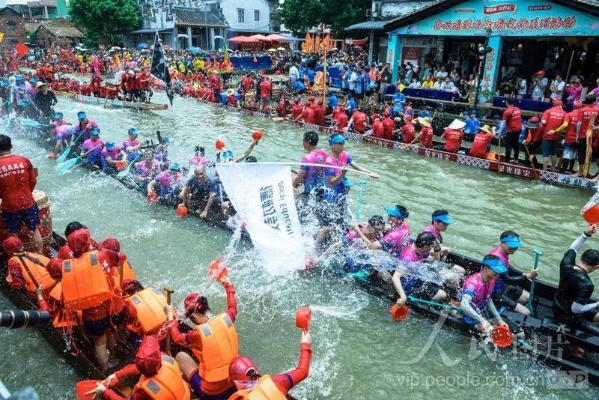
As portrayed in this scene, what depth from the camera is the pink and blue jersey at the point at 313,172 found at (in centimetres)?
707

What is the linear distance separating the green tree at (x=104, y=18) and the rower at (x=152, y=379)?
50.4 meters

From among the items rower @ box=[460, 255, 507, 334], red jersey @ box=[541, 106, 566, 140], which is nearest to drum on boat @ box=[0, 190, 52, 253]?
rower @ box=[460, 255, 507, 334]

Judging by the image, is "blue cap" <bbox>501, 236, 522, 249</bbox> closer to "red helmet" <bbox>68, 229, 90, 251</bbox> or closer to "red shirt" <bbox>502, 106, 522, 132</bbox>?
"red helmet" <bbox>68, 229, 90, 251</bbox>

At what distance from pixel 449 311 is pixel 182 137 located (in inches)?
568

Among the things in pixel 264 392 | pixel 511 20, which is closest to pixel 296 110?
pixel 511 20

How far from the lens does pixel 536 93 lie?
17391mm

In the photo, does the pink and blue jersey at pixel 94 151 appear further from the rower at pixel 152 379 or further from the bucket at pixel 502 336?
the bucket at pixel 502 336

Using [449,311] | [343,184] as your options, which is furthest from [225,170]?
[449,311]

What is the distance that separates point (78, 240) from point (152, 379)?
1643 millimetres

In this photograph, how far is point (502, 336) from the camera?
16.7 feet

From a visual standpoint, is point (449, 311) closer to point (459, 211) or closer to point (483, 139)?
point (459, 211)

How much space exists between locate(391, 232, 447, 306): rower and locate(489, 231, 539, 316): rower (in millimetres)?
726

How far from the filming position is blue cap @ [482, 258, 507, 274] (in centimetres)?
510

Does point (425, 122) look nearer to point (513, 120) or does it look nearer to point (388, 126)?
point (388, 126)
